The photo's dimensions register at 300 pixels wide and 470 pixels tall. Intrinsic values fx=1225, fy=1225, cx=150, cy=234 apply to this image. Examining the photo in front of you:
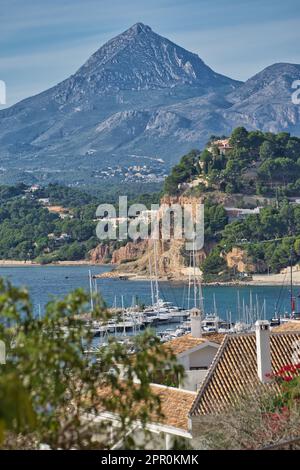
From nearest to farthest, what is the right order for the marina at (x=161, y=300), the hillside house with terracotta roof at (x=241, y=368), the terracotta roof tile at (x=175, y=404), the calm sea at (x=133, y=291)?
the hillside house with terracotta roof at (x=241, y=368) → the terracotta roof tile at (x=175, y=404) → the marina at (x=161, y=300) → the calm sea at (x=133, y=291)

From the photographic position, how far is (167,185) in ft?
298

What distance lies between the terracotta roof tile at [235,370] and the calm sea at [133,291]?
39301 millimetres

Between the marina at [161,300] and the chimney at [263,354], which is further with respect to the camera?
the marina at [161,300]

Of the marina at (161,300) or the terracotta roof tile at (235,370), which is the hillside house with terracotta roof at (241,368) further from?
the marina at (161,300)

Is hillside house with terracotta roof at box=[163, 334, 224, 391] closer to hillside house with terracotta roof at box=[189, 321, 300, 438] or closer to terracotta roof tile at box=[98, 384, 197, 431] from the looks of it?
hillside house with terracotta roof at box=[189, 321, 300, 438]

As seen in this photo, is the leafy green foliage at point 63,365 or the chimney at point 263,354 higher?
the leafy green foliage at point 63,365

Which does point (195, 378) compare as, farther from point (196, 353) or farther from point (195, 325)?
point (195, 325)

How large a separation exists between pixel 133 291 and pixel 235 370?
205ft

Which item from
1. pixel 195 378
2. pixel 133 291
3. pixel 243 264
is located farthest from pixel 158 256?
pixel 195 378

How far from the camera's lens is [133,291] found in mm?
75438

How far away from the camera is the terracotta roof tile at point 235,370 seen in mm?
11961

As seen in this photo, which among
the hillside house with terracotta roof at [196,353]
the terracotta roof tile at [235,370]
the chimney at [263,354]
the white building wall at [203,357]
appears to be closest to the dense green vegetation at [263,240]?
the hillside house with terracotta roof at [196,353]
